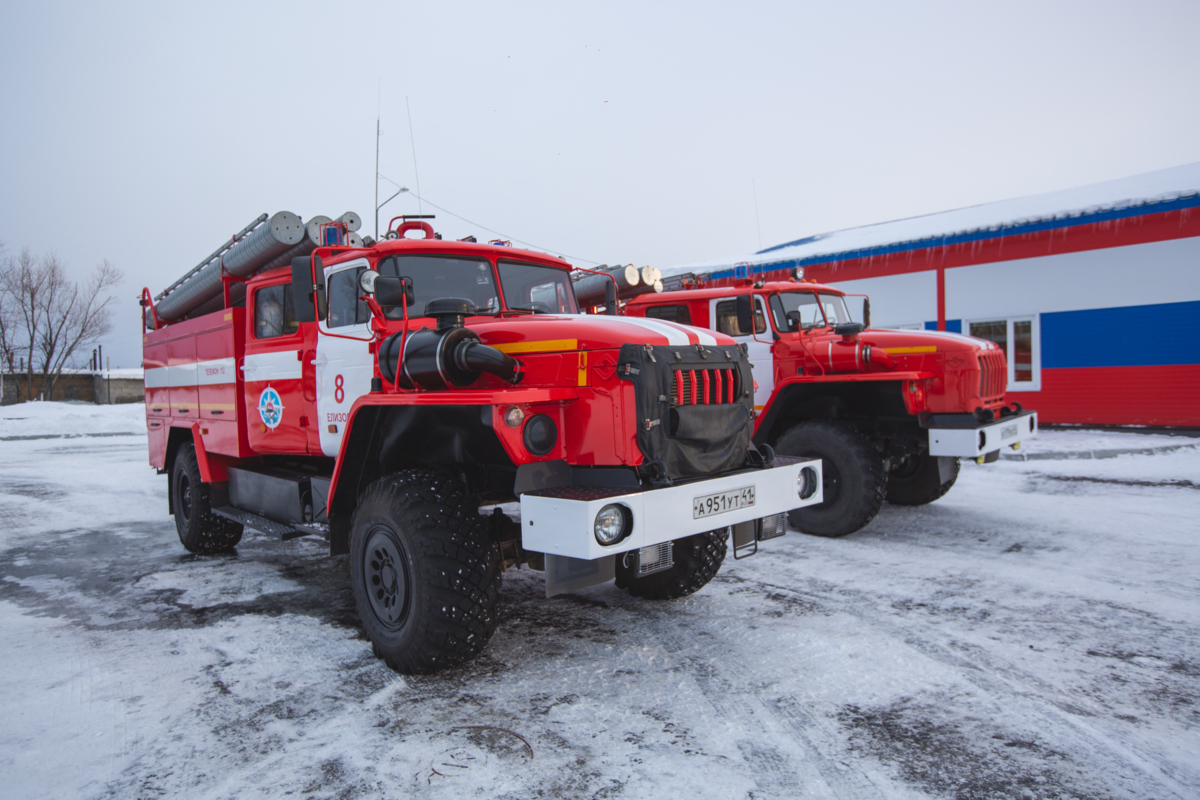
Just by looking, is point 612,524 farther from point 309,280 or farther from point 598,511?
point 309,280

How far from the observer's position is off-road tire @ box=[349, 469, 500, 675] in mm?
3369

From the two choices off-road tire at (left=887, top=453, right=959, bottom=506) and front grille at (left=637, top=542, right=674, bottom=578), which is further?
off-road tire at (left=887, top=453, right=959, bottom=506)

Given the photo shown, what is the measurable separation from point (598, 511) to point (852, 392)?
14.8 ft

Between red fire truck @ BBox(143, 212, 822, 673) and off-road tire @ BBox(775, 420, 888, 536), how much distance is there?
87.1 inches

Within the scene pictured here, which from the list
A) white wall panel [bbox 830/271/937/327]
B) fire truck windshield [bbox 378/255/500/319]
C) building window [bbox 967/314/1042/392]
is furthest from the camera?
white wall panel [bbox 830/271/937/327]

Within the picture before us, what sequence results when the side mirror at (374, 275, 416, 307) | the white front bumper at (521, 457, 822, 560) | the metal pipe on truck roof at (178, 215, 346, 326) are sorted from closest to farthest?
the white front bumper at (521, 457, 822, 560), the side mirror at (374, 275, 416, 307), the metal pipe on truck roof at (178, 215, 346, 326)

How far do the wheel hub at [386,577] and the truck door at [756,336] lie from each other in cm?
433

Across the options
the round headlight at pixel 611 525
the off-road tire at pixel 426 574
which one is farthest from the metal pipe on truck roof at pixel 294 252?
the round headlight at pixel 611 525

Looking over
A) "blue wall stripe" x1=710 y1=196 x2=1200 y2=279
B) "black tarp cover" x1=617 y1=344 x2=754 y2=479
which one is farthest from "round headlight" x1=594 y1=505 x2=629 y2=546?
"blue wall stripe" x1=710 y1=196 x2=1200 y2=279

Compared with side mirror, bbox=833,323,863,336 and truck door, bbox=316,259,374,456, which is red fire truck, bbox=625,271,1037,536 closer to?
side mirror, bbox=833,323,863,336

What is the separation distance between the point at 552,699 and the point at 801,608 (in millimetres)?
1929

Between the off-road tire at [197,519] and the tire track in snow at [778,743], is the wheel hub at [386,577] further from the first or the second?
the off-road tire at [197,519]

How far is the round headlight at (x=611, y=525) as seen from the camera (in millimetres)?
3068

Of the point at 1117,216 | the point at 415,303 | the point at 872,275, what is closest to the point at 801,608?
the point at 415,303
